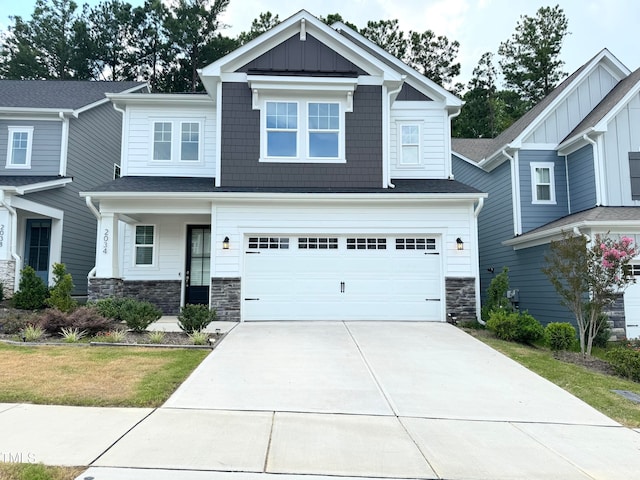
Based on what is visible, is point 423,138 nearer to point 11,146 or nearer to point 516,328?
point 516,328

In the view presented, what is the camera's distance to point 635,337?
36.2 feet

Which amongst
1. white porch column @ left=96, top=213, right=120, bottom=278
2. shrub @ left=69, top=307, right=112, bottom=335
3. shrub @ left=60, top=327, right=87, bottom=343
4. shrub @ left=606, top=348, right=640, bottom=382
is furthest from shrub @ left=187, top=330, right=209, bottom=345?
shrub @ left=606, top=348, right=640, bottom=382

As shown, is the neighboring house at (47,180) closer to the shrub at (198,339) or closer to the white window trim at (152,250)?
the white window trim at (152,250)

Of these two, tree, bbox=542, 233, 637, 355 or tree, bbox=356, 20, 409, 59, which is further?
tree, bbox=356, 20, 409, 59

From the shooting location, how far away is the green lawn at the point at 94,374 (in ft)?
17.4

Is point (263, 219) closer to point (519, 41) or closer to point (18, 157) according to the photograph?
point (18, 157)

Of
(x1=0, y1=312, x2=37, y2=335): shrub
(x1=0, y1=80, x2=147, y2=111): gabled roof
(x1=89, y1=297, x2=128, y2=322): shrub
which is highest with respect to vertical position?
(x1=0, y1=80, x2=147, y2=111): gabled roof

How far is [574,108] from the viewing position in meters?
14.4

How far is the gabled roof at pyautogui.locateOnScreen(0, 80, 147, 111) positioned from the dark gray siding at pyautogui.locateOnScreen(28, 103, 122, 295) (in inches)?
23.6

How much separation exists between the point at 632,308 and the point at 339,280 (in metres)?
7.17

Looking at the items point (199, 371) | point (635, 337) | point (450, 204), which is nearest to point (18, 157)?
point (199, 371)

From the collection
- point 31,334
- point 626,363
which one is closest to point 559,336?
point 626,363

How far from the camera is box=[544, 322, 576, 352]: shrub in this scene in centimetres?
918

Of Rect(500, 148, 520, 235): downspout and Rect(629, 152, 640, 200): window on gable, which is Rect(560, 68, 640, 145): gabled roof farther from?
Rect(500, 148, 520, 235): downspout
